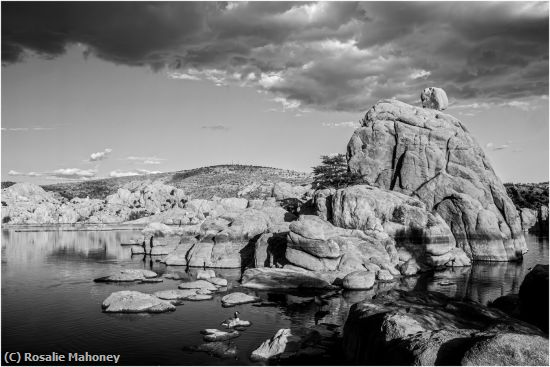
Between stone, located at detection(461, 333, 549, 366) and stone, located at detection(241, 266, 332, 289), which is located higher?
stone, located at detection(461, 333, 549, 366)

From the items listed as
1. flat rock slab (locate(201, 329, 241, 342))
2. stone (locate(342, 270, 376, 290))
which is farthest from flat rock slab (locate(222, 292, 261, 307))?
stone (locate(342, 270, 376, 290))

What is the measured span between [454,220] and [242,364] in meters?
61.6

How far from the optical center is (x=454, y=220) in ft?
269

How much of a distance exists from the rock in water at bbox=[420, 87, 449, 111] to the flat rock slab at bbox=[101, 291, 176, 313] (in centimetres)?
7925

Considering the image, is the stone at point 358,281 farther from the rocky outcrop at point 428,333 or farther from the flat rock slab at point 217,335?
the rocky outcrop at point 428,333

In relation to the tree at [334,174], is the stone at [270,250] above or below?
below

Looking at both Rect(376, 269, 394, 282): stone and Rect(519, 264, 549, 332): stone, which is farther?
Rect(376, 269, 394, 282): stone

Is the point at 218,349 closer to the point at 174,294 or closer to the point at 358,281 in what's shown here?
the point at 174,294

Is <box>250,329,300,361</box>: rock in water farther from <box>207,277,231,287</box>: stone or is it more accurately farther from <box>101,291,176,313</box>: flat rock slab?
<box>207,277,231,287</box>: stone

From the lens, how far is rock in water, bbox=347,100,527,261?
8056cm

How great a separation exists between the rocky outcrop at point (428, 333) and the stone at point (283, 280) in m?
23.7

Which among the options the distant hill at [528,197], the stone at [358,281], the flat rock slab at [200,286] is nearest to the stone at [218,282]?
the flat rock slab at [200,286]

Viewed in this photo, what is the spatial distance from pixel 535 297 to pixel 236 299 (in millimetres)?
27299

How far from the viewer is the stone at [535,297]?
30.1 metres
